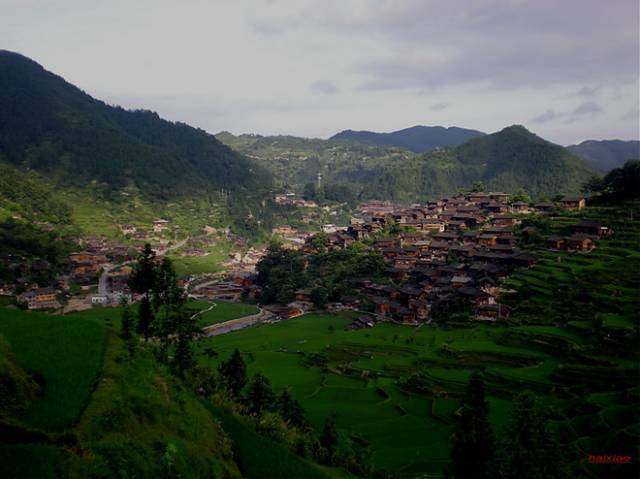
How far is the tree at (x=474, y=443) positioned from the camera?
14062 mm

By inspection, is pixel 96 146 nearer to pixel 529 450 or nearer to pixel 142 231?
pixel 142 231

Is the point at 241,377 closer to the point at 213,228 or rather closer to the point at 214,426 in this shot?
the point at 214,426

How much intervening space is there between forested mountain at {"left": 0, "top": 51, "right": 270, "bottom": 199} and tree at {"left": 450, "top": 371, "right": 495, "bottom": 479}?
266 ft

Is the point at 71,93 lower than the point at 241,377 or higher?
higher

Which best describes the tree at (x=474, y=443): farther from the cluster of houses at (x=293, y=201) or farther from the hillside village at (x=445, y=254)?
the cluster of houses at (x=293, y=201)

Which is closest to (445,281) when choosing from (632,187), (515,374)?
(515,374)

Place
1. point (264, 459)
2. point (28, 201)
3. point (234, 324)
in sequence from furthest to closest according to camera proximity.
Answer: point (28, 201) < point (234, 324) < point (264, 459)

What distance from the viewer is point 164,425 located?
10227 mm

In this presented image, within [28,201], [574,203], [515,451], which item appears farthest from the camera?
[28,201]

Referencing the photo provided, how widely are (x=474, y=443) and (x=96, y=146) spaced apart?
99.0m

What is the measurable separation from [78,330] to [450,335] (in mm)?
23773

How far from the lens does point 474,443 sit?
14188mm

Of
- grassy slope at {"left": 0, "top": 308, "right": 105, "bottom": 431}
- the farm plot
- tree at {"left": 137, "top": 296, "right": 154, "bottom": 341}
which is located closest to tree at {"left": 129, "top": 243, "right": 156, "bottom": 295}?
tree at {"left": 137, "top": 296, "right": 154, "bottom": 341}

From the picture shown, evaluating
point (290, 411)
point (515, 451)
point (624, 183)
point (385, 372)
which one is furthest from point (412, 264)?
point (515, 451)
